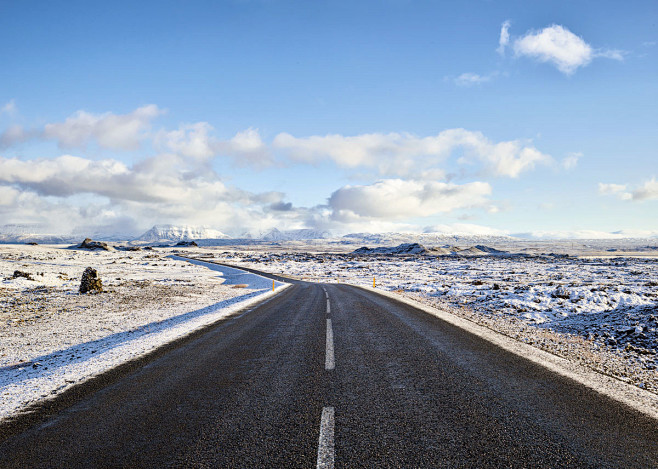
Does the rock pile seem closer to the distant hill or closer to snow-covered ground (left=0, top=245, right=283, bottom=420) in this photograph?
snow-covered ground (left=0, top=245, right=283, bottom=420)

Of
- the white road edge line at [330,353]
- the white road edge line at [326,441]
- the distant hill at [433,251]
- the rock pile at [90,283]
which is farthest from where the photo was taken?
the distant hill at [433,251]

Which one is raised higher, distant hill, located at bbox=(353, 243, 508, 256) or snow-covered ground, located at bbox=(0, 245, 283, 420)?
snow-covered ground, located at bbox=(0, 245, 283, 420)

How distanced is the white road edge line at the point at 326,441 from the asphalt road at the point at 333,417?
0.06 ft

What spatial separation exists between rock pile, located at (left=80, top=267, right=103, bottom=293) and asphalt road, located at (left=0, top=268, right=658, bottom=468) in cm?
1734

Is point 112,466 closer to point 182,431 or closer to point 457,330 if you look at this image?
point 182,431

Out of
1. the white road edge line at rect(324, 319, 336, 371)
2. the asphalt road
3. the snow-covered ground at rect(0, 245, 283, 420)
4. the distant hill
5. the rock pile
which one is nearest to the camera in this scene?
the asphalt road

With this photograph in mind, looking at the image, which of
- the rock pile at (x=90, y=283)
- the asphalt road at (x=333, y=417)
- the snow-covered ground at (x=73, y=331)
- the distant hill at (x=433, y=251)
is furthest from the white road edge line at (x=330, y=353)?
the distant hill at (x=433, y=251)

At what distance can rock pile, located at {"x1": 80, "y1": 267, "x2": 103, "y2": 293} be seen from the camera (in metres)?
20.9

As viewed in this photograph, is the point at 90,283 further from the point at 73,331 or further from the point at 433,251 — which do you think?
the point at 433,251

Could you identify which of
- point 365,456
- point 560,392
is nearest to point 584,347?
point 560,392

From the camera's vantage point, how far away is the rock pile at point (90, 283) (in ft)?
68.6

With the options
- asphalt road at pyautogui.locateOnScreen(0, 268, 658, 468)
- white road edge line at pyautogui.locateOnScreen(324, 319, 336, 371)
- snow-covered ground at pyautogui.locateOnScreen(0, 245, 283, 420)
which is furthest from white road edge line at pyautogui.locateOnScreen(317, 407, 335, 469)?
snow-covered ground at pyautogui.locateOnScreen(0, 245, 283, 420)

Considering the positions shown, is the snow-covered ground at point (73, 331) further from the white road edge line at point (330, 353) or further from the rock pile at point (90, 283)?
the white road edge line at point (330, 353)

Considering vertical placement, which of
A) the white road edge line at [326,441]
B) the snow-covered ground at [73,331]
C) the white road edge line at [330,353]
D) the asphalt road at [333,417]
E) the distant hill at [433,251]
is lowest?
the distant hill at [433,251]
